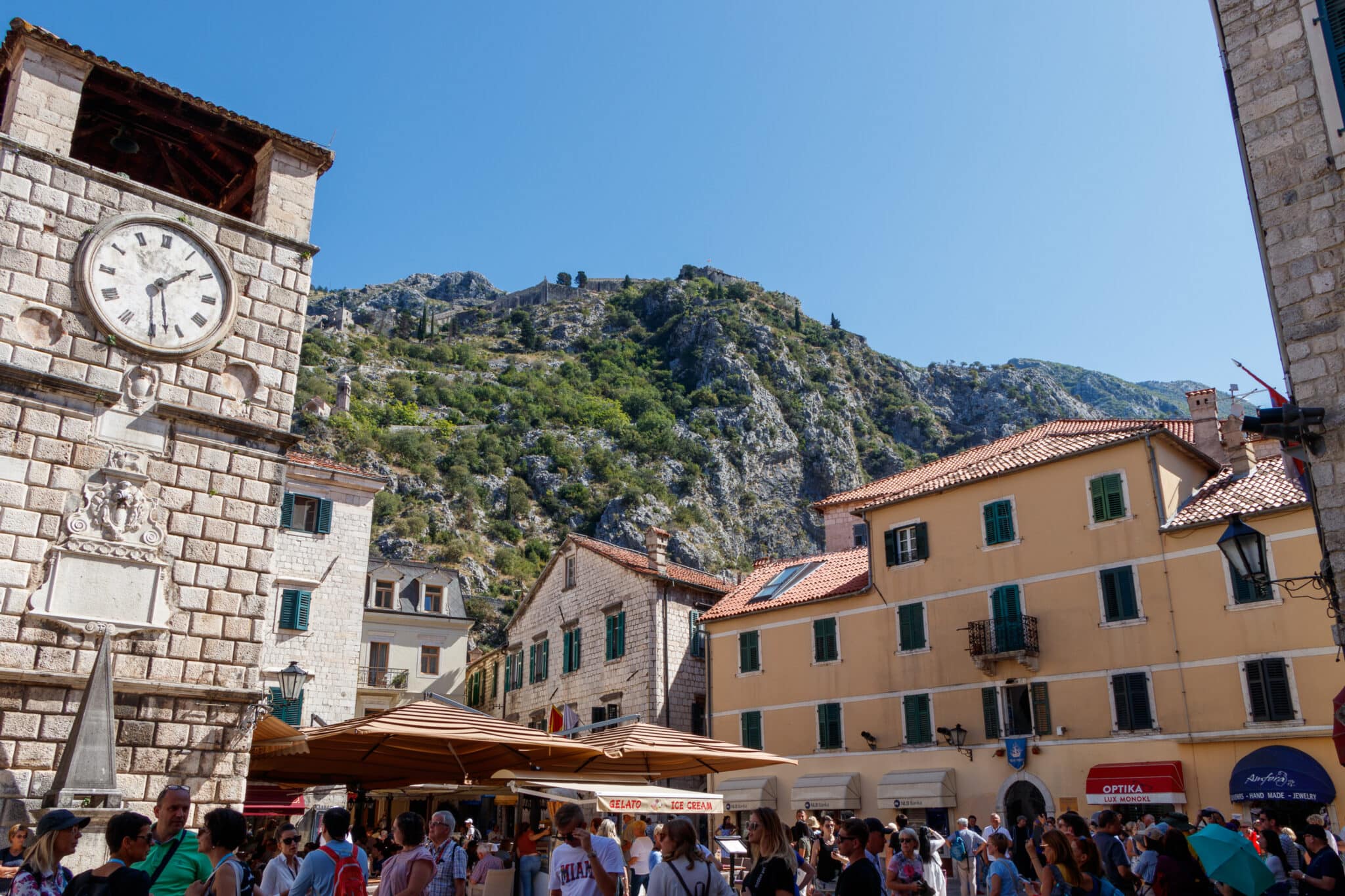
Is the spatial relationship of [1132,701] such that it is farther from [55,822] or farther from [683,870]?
[55,822]

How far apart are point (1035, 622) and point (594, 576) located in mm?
14605

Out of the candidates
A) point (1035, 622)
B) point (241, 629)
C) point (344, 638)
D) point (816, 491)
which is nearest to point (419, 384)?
point (816, 491)

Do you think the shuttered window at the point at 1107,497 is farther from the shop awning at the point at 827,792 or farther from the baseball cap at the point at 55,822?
the baseball cap at the point at 55,822

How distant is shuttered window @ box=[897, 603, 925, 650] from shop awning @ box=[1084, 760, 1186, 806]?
511 cm

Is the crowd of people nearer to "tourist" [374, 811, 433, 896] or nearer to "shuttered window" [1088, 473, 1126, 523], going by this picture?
"tourist" [374, 811, 433, 896]

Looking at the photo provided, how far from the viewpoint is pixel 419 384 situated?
274ft

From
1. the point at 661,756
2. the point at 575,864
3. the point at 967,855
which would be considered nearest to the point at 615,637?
the point at 967,855

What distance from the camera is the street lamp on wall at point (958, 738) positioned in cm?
2277

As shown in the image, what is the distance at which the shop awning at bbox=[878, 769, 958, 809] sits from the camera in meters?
22.6

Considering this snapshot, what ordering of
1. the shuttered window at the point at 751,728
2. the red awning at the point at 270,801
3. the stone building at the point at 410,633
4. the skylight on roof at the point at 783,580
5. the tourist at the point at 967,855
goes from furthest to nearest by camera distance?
the stone building at the point at 410,633 < the skylight on roof at the point at 783,580 < the shuttered window at the point at 751,728 < the red awning at the point at 270,801 < the tourist at the point at 967,855

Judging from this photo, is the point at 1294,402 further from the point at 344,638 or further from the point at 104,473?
the point at 344,638

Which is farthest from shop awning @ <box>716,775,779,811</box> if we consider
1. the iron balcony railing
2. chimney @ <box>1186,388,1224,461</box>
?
chimney @ <box>1186,388,1224,461</box>

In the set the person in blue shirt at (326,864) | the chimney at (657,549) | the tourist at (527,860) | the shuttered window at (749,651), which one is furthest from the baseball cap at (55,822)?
the chimney at (657,549)

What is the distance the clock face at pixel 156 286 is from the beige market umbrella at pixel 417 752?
4.55m
